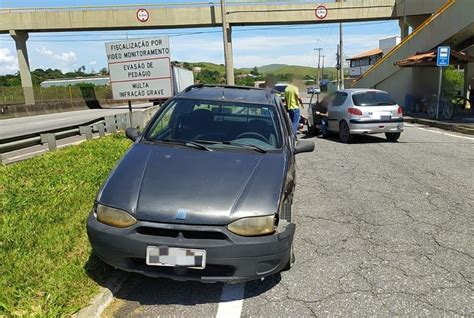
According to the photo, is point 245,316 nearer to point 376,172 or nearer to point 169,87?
point 376,172

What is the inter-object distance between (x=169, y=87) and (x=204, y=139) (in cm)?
785

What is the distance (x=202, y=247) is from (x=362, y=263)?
5.88ft

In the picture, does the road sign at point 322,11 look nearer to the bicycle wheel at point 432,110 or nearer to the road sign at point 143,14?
the road sign at point 143,14

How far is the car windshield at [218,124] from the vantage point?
4293 millimetres

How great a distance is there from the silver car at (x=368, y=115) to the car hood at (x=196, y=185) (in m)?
7.84

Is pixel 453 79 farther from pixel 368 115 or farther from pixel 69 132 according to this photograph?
pixel 69 132

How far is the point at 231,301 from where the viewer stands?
10.8 feet

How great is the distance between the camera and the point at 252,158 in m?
3.82

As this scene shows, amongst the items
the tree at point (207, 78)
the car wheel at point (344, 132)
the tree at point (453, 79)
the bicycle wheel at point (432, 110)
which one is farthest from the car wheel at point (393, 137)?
the tree at point (207, 78)

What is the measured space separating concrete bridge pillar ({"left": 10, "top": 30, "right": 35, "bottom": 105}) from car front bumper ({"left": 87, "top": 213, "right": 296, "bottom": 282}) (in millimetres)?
33478

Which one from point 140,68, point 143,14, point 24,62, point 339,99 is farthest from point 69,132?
point 24,62

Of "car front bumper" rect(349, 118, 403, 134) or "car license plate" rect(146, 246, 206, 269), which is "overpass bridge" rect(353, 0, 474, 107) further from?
"car license plate" rect(146, 246, 206, 269)

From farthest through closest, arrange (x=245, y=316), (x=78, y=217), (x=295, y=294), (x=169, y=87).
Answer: (x=169, y=87) → (x=78, y=217) → (x=295, y=294) → (x=245, y=316)

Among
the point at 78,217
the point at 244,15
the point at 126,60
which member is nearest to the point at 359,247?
the point at 78,217
